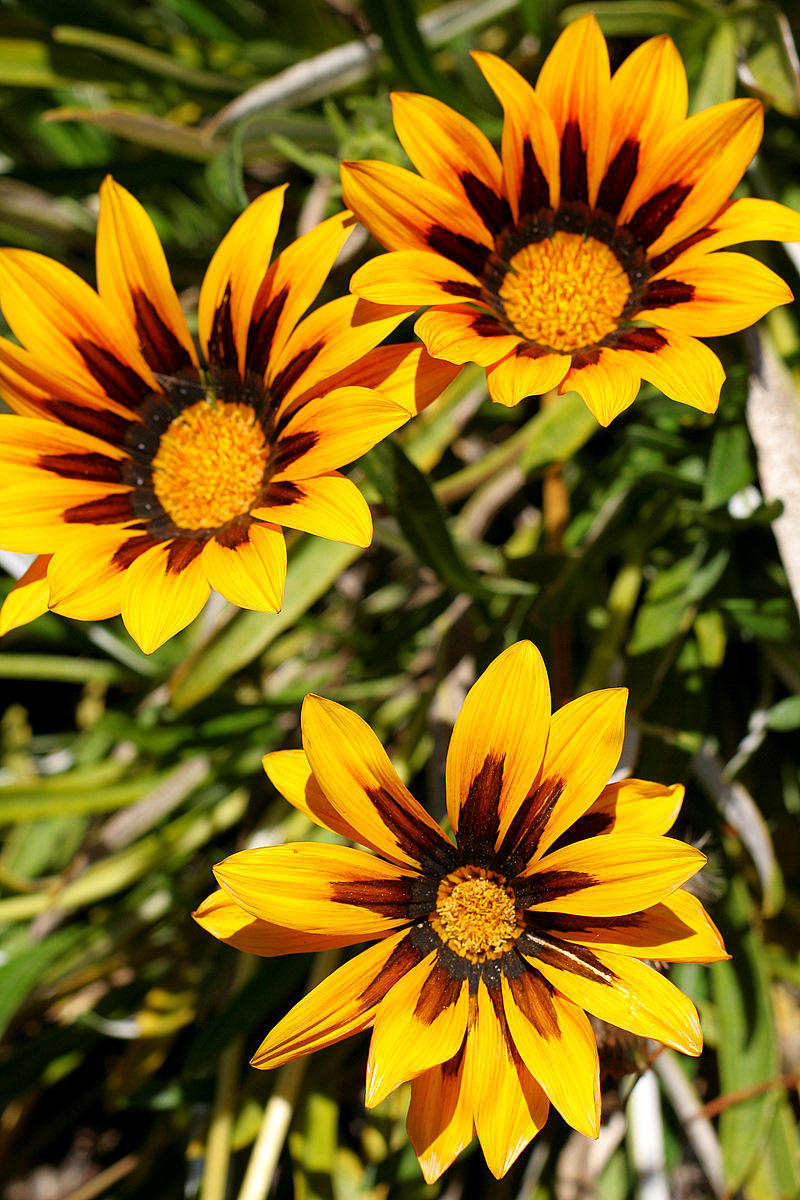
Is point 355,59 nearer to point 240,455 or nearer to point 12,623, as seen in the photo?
point 240,455

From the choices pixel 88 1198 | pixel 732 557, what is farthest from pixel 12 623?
pixel 88 1198

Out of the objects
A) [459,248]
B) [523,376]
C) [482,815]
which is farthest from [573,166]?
[482,815]

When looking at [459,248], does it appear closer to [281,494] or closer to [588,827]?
[281,494]

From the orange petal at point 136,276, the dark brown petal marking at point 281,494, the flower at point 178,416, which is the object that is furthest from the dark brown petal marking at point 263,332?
the dark brown petal marking at point 281,494

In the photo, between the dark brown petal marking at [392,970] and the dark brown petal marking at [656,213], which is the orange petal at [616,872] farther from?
the dark brown petal marking at [656,213]

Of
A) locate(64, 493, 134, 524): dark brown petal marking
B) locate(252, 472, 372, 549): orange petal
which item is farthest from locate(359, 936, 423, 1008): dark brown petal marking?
locate(64, 493, 134, 524): dark brown petal marking

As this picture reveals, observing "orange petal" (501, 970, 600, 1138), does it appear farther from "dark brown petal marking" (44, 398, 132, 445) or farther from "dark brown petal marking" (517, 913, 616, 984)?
"dark brown petal marking" (44, 398, 132, 445)
